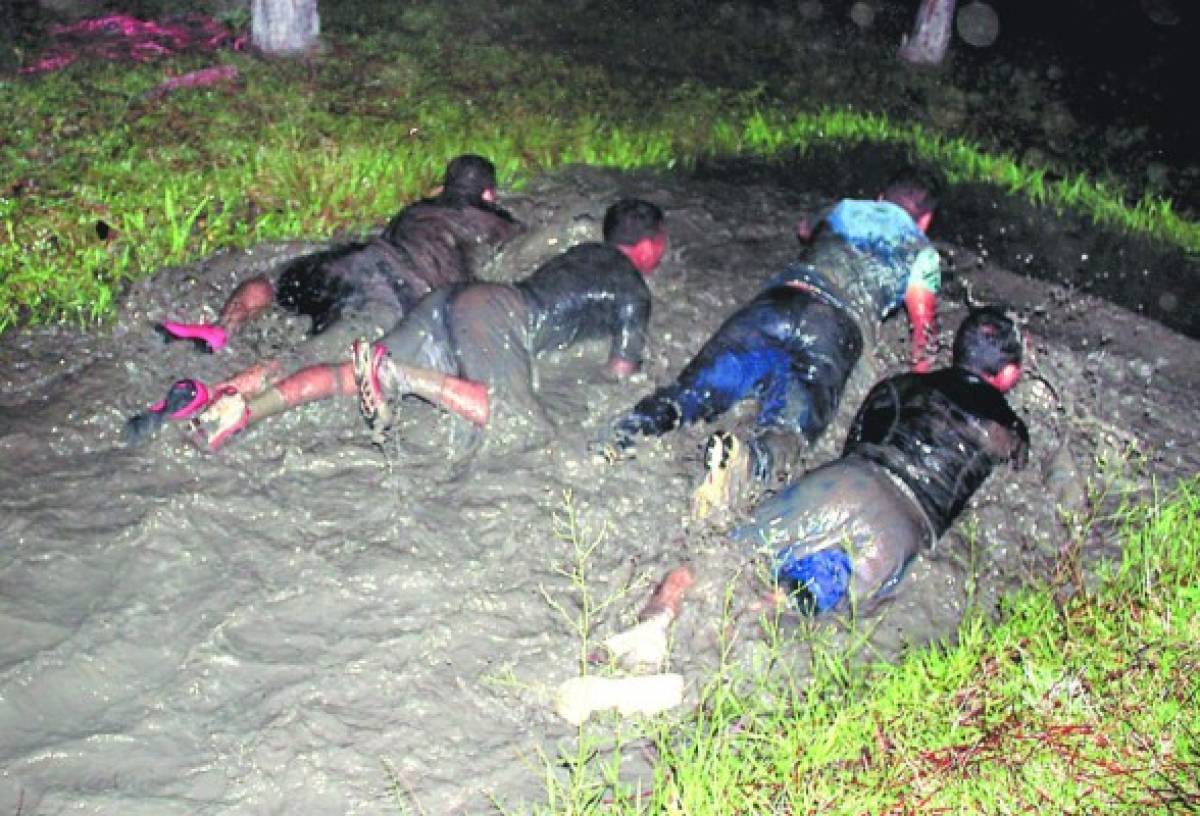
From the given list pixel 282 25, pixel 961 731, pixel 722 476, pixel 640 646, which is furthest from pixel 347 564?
pixel 282 25

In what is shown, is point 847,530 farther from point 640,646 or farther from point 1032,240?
point 1032,240

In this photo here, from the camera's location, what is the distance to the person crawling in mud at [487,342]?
446 cm

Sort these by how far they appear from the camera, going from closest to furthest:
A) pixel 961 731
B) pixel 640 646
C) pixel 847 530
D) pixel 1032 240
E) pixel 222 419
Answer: pixel 961 731
pixel 640 646
pixel 847 530
pixel 222 419
pixel 1032 240

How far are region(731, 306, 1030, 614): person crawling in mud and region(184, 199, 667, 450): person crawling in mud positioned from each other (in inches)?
51.1

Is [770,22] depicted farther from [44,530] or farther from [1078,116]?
[44,530]

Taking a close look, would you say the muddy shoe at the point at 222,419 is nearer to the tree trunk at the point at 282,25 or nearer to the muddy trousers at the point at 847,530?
the muddy trousers at the point at 847,530

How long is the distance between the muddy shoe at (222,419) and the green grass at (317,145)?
1552 mm

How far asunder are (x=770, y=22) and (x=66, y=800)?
1209cm

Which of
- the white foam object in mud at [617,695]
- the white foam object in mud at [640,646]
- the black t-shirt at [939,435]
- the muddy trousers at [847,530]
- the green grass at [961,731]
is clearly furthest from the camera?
the black t-shirt at [939,435]

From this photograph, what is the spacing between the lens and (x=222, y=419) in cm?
438

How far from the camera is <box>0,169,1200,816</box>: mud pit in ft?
10.8

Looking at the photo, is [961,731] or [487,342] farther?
[487,342]

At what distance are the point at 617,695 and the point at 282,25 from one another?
24.6 ft


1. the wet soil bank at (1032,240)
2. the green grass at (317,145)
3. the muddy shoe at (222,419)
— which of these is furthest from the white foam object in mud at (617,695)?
the wet soil bank at (1032,240)
